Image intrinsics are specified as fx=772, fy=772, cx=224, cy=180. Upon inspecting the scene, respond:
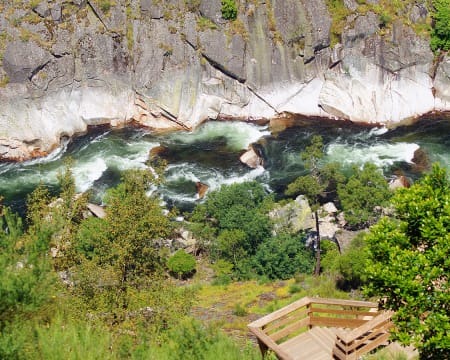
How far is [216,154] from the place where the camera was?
206 feet

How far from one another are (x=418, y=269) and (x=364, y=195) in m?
25.5

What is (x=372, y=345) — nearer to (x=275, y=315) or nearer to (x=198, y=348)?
(x=275, y=315)

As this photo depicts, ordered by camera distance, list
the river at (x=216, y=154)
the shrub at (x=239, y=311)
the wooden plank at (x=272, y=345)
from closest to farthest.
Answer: the wooden plank at (x=272, y=345), the shrub at (x=239, y=311), the river at (x=216, y=154)

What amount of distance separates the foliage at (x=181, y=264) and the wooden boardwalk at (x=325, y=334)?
21154 millimetres

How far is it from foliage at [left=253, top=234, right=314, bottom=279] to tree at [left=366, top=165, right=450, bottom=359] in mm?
23891

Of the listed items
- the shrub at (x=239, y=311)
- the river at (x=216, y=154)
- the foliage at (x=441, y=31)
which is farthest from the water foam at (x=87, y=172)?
the foliage at (x=441, y=31)

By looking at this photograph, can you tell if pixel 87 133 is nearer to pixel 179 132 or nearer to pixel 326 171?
pixel 179 132

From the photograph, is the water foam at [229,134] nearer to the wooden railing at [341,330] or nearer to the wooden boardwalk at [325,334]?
the wooden railing at [341,330]

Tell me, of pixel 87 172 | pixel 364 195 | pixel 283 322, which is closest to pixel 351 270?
pixel 364 195

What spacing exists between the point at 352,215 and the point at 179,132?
943 inches

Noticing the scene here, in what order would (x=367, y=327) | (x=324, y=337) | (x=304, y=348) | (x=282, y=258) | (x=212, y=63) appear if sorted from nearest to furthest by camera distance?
1. (x=367, y=327)
2. (x=304, y=348)
3. (x=324, y=337)
4. (x=282, y=258)
5. (x=212, y=63)

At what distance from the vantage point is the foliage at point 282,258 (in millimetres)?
45156

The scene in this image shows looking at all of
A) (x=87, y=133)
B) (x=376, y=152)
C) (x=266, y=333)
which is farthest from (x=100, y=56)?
(x=266, y=333)

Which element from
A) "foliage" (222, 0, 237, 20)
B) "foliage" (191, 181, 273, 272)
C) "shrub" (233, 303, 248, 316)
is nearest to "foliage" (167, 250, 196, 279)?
"foliage" (191, 181, 273, 272)
